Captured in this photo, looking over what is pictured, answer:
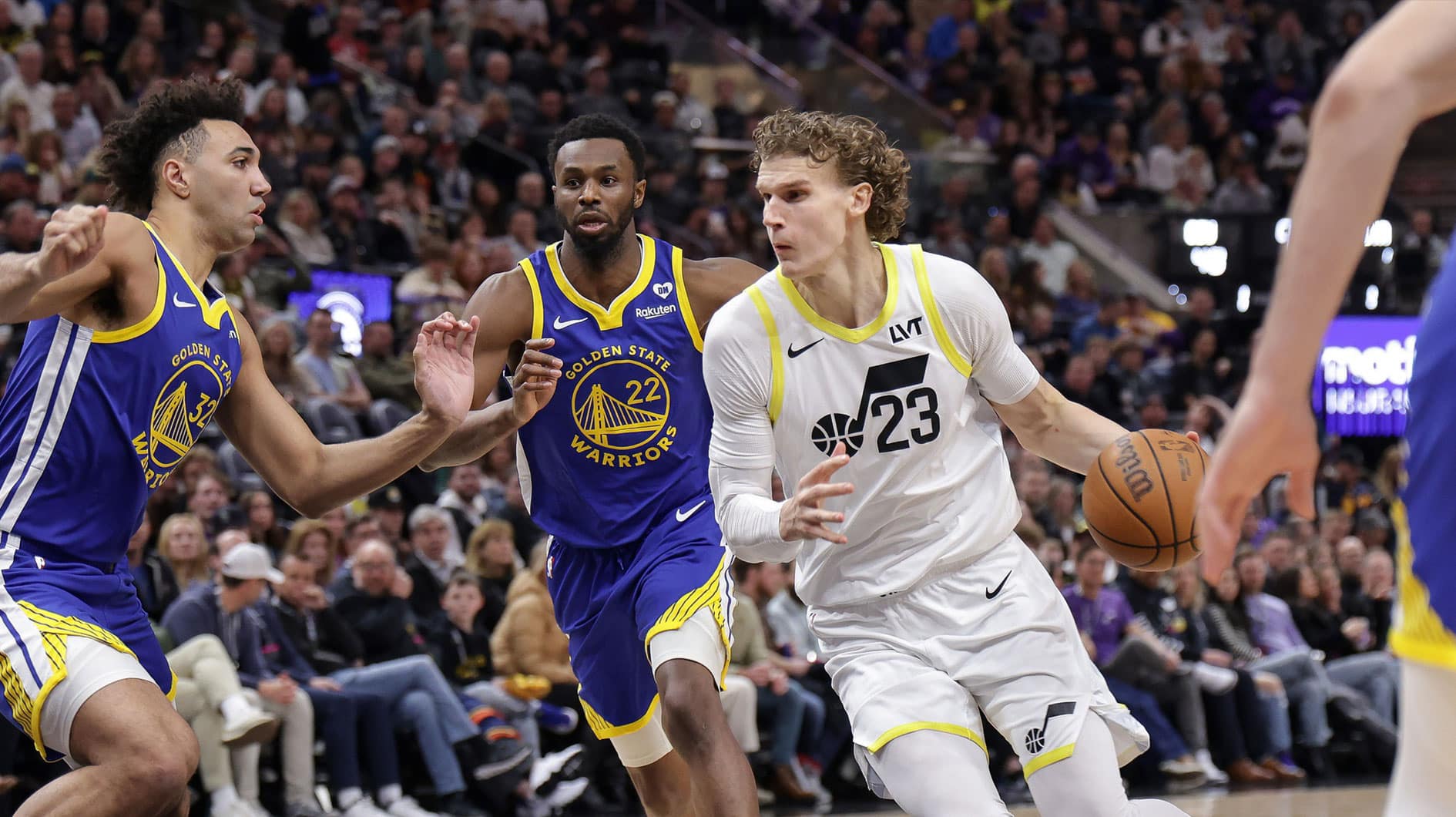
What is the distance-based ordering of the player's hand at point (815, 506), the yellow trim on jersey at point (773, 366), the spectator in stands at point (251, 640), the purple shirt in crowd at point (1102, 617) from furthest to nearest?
1. the purple shirt in crowd at point (1102, 617)
2. the spectator in stands at point (251, 640)
3. the yellow trim on jersey at point (773, 366)
4. the player's hand at point (815, 506)

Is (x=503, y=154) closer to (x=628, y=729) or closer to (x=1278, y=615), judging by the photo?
(x=1278, y=615)

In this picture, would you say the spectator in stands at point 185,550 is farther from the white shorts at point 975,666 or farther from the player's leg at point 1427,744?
the player's leg at point 1427,744

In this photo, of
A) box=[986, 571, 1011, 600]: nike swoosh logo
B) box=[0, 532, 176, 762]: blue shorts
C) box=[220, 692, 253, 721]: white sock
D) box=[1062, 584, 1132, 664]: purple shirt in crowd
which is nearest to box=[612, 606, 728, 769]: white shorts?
box=[986, 571, 1011, 600]: nike swoosh logo

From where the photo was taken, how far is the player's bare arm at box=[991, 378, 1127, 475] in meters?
4.13

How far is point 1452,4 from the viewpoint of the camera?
1875 mm

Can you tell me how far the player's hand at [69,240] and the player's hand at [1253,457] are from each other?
252 cm

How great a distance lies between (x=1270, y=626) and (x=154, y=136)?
8119 mm

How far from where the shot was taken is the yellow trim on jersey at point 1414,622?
196 cm

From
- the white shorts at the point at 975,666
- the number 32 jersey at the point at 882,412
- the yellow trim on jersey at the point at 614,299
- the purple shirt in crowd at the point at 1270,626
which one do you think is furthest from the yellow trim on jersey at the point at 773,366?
the purple shirt in crowd at the point at 1270,626

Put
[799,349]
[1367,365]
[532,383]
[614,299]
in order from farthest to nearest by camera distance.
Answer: [1367,365] → [614,299] → [532,383] → [799,349]

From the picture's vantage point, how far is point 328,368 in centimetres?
1034

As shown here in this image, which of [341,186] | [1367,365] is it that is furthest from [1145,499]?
[1367,365]

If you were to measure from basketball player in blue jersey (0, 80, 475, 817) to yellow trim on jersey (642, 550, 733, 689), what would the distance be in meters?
0.92

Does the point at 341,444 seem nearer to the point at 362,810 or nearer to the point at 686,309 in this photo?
the point at 686,309
